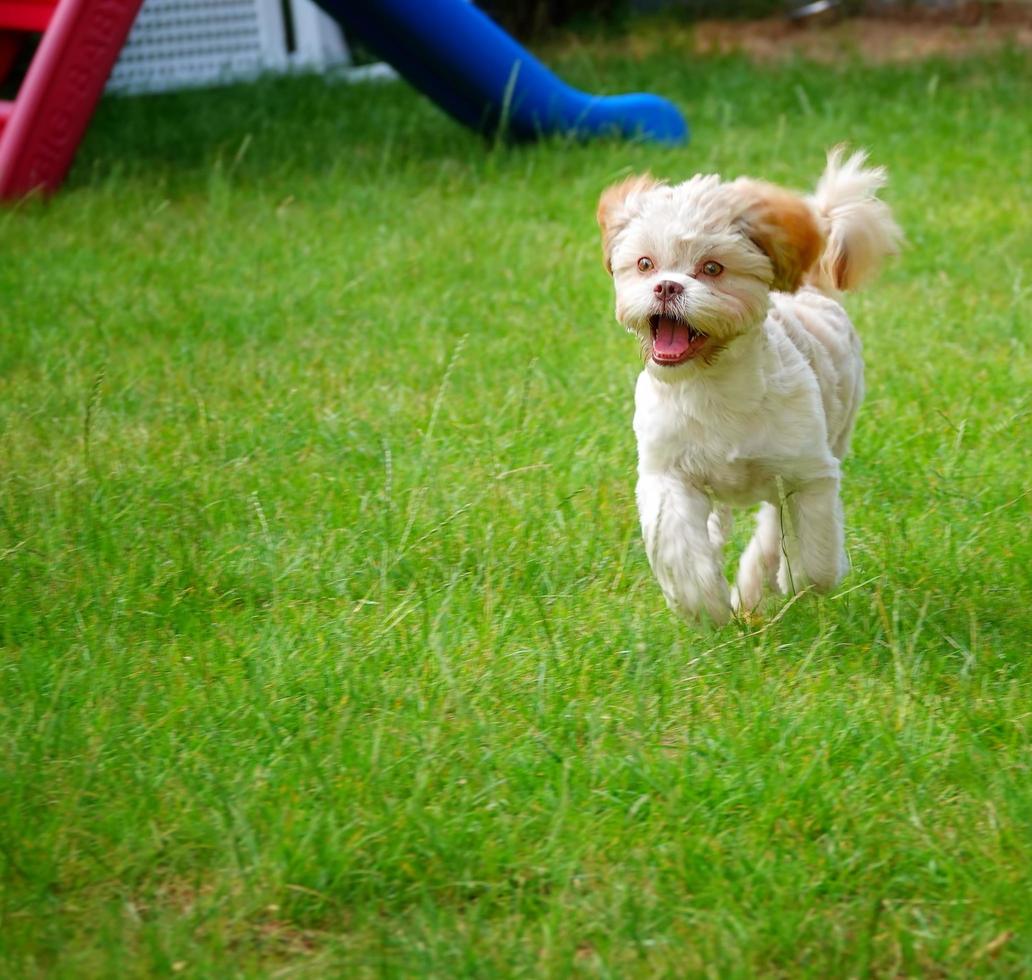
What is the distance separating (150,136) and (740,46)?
14.8 ft

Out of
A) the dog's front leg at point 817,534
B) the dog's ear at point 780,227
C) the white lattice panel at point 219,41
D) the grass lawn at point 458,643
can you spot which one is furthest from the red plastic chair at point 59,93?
the dog's front leg at point 817,534

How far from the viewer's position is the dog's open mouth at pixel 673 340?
366cm

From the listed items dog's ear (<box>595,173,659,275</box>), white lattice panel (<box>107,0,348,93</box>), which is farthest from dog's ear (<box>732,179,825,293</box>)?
white lattice panel (<box>107,0,348,93</box>)

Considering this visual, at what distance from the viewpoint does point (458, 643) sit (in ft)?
12.5

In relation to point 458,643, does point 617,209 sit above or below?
above

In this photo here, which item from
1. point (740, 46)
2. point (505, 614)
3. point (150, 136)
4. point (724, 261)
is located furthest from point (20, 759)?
point (740, 46)

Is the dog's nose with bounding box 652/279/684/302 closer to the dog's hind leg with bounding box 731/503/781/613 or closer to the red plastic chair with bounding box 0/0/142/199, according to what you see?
the dog's hind leg with bounding box 731/503/781/613

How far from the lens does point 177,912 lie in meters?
2.89

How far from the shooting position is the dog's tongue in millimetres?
3660

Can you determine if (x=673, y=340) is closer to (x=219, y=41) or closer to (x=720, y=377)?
(x=720, y=377)

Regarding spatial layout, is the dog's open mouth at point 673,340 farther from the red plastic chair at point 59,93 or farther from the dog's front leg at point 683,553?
the red plastic chair at point 59,93

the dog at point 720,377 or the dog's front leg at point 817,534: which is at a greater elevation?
the dog at point 720,377

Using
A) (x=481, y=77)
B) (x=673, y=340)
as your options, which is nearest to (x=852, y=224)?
(x=673, y=340)

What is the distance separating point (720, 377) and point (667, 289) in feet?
1.10
